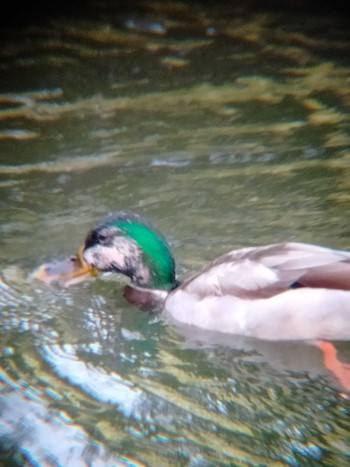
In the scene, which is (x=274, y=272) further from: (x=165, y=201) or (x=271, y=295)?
(x=165, y=201)

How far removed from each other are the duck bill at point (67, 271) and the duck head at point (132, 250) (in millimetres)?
60

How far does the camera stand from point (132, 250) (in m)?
6.09

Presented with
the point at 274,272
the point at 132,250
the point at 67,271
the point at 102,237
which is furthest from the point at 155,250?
the point at 274,272

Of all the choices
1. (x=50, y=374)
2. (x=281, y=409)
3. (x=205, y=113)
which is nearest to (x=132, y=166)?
(x=205, y=113)

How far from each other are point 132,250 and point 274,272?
1.29 meters

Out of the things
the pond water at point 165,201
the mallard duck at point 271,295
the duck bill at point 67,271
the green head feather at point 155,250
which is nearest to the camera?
the pond water at point 165,201

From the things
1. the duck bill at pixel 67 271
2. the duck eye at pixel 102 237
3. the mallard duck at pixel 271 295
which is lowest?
the mallard duck at pixel 271 295

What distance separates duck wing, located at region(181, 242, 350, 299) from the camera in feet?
16.6

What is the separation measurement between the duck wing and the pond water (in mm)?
318

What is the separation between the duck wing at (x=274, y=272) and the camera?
505 centimetres

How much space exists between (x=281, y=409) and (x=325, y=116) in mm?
4008

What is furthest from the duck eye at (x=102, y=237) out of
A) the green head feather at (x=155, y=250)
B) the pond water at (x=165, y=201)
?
the pond water at (x=165, y=201)

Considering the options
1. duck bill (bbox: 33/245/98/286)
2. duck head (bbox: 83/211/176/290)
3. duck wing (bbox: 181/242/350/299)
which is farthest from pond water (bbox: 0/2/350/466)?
duck wing (bbox: 181/242/350/299)

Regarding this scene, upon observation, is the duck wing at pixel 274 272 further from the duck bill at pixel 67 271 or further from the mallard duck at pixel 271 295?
the duck bill at pixel 67 271
